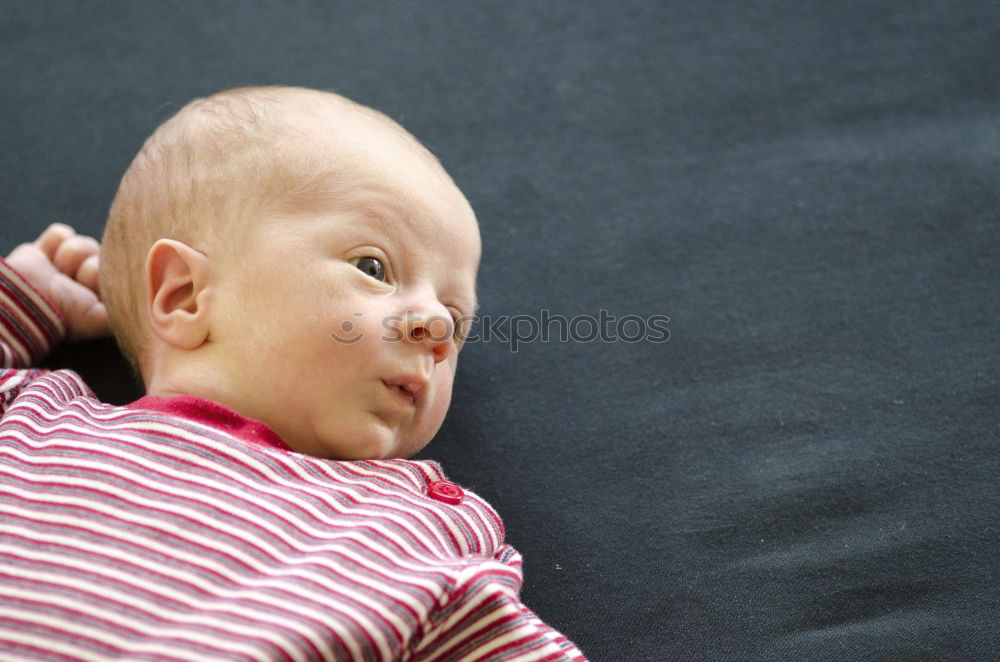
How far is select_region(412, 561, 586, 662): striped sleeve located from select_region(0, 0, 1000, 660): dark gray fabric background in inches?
6.0

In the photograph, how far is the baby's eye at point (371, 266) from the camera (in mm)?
977

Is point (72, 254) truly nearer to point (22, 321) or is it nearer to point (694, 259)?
point (22, 321)

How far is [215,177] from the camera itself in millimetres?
998

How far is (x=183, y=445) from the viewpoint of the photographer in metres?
0.90

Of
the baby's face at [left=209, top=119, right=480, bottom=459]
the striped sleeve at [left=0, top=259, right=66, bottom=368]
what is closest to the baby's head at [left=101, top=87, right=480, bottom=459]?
the baby's face at [left=209, top=119, right=480, bottom=459]

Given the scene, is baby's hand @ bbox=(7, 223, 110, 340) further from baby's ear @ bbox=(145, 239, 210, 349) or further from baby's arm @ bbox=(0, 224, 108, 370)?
baby's ear @ bbox=(145, 239, 210, 349)

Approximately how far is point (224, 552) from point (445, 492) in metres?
0.24

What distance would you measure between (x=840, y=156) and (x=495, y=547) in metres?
0.79

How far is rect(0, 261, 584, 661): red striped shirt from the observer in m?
0.80

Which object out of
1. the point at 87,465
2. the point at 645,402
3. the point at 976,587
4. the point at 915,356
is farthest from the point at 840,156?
the point at 87,465

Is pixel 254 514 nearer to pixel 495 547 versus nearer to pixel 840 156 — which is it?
pixel 495 547

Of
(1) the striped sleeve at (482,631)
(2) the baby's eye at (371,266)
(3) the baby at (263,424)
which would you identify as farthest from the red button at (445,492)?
(2) the baby's eye at (371,266)

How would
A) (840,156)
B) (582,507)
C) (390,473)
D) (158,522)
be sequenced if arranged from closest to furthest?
(158,522) → (390,473) → (582,507) → (840,156)

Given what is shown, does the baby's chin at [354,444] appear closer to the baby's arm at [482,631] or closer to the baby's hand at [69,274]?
the baby's arm at [482,631]
